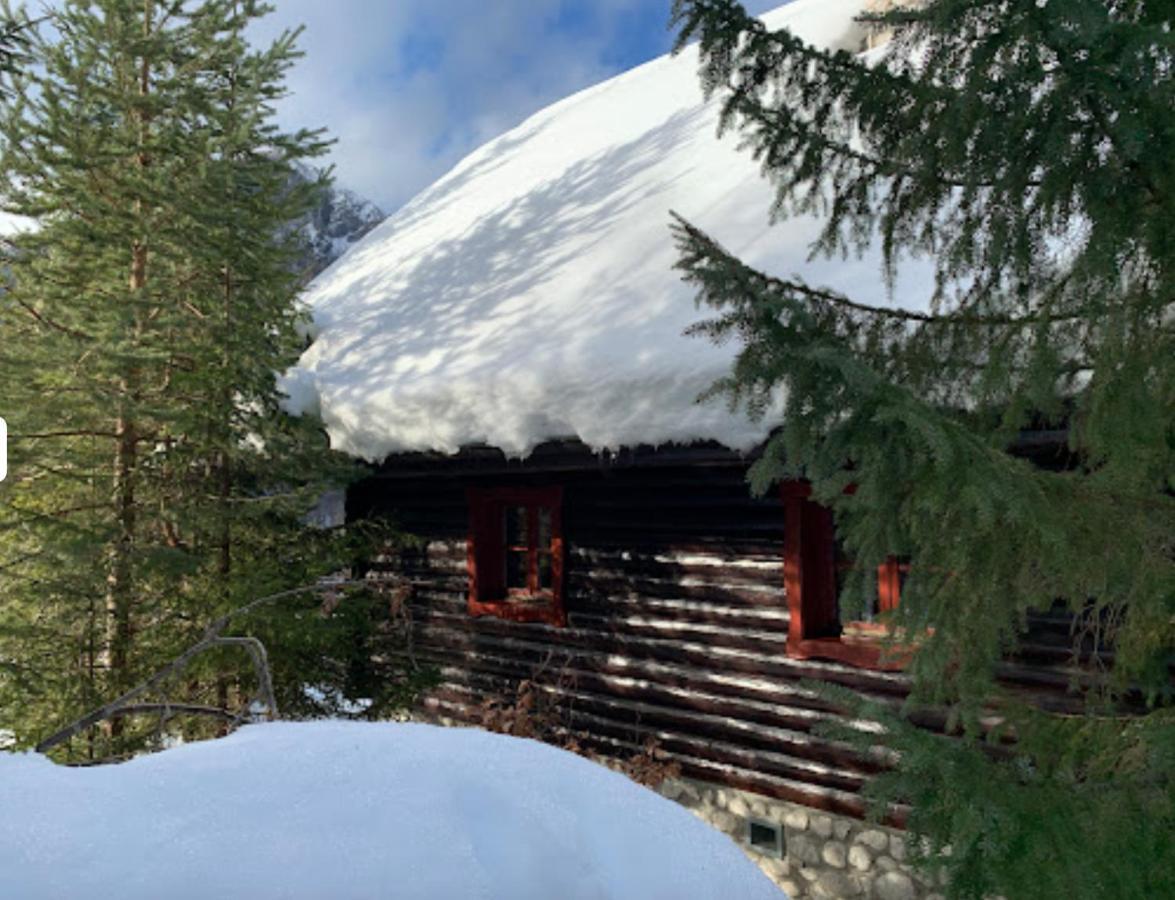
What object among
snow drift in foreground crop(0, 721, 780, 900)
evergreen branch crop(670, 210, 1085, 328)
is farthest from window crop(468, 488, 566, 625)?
snow drift in foreground crop(0, 721, 780, 900)

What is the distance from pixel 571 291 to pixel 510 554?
2763 millimetres

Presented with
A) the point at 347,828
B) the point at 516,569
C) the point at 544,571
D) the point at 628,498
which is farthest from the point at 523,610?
the point at 347,828

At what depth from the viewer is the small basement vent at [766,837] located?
619 cm

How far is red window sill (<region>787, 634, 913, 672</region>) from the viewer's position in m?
5.56

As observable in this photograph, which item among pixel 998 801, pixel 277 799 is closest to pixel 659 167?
pixel 998 801

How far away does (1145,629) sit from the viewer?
3875 mm

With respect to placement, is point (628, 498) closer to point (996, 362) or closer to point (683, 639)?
point (683, 639)

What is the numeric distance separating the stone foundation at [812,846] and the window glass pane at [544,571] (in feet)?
7.85

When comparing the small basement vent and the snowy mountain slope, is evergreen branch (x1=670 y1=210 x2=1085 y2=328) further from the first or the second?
the snowy mountain slope

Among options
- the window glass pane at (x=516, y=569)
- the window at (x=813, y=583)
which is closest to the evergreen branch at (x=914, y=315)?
the window at (x=813, y=583)

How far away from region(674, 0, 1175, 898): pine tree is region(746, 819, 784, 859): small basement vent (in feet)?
9.14

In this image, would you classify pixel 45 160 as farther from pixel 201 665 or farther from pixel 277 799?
pixel 277 799

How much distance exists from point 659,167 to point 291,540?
16.3 ft

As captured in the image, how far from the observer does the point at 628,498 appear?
7.21 metres
